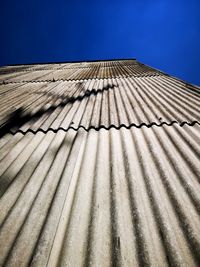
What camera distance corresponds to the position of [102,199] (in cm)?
158

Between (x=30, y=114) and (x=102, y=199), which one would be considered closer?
(x=102, y=199)

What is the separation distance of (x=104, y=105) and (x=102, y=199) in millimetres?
2266

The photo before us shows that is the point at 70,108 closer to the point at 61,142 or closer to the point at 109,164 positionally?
the point at 61,142

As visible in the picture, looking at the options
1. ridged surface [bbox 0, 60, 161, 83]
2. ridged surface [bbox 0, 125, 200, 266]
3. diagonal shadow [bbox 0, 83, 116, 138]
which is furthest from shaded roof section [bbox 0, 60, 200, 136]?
ridged surface [bbox 0, 60, 161, 83]

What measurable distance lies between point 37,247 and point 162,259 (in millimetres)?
743

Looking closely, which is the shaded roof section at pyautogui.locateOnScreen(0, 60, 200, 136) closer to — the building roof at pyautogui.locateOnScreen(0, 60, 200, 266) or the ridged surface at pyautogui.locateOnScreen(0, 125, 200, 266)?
the building roof at pyautogui.locateOnScreen(0, 60, 200, 266)

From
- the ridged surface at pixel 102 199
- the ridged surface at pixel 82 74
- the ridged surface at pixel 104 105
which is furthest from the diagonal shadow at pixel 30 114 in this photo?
the ridged surface at pixel 82 74

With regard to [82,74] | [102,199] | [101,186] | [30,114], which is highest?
[82,74]

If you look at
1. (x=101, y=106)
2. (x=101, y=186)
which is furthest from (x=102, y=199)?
(x=101, y=106)

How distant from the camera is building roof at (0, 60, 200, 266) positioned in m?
1.20

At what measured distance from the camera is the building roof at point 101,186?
1197 millimetres

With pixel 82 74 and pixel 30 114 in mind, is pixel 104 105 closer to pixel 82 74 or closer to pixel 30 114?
pixel 30 114

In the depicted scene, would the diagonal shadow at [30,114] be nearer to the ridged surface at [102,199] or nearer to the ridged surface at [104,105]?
the ridged surface at [104,105]

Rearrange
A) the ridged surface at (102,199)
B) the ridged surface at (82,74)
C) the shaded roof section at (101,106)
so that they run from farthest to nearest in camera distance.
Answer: the ridged surface at (82,74), the shaded roof section at (101,106), the ridged surface at (102,199)
